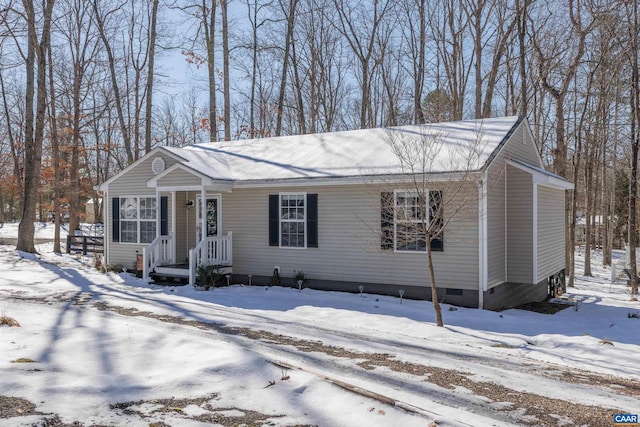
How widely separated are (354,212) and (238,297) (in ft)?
11.1

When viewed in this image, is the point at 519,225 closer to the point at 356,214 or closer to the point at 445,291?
the point at 445,291

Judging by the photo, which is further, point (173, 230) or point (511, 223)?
point (173, 230)

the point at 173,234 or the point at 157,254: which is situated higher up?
the point at 173,234

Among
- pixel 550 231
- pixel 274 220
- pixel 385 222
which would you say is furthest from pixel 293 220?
pixel 550 231

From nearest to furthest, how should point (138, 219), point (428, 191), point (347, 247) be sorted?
point (428, 191)
point (347, 247)
point (138, 219)

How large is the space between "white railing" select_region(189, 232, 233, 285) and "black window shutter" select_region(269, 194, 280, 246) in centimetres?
130

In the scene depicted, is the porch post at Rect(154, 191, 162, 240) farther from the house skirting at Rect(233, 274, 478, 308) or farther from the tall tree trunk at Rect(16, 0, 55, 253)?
the tall tree trunk at Rect(16, 0, 55, 253)

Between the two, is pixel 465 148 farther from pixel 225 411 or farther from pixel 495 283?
pixel 225 411

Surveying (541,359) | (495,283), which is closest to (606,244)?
(495,283)

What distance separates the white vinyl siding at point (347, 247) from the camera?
11227mm

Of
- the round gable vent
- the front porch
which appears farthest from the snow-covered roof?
the front porch

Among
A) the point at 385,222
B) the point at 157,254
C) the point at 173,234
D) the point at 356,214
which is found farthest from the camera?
the point at 173,234

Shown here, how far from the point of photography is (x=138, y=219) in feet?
50.2

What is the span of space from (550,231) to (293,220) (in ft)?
23.2
